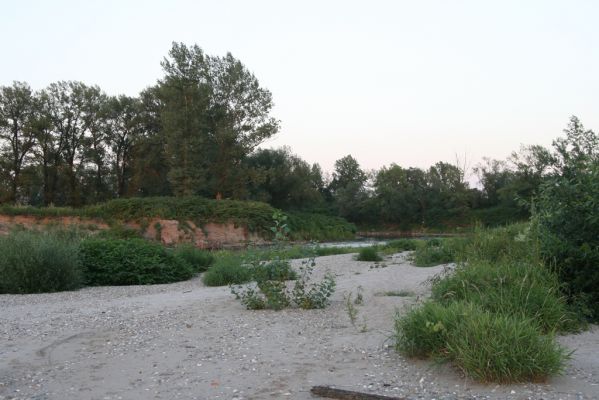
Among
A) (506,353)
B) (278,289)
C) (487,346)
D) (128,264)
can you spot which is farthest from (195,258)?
(506,353)

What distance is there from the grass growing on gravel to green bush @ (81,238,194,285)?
8629 mm

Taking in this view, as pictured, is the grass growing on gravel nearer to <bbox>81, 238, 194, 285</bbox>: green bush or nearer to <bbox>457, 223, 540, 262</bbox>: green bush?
<bbox>457, 223, 540, 262</bbox>: green bush

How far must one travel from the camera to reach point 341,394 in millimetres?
4492

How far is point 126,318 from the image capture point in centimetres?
838

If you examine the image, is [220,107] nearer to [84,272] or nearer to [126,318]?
[84,272]

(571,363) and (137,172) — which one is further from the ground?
(137,172)

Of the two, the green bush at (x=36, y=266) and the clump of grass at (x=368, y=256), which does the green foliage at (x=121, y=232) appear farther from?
the green bush at (x=36, y=266)

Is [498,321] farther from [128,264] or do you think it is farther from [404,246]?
[404,246]

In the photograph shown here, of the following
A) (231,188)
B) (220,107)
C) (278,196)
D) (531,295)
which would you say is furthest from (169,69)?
(531,295)

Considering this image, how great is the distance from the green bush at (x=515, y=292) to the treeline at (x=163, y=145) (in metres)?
35.4

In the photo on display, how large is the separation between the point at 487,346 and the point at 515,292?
1924mm

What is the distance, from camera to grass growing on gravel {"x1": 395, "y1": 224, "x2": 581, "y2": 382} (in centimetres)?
464

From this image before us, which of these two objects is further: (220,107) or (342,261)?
(220,107)

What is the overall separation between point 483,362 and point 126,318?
567 cm
